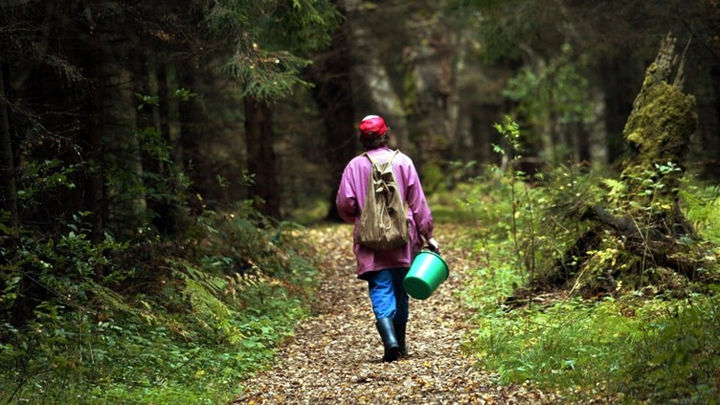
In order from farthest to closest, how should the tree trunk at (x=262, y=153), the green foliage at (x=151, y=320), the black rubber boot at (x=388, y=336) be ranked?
1. the tree trunk at (x=262, y=153)
2. the black rubber boot at (x=388, y=336)
3. the green foliage at (x=151, y=320)

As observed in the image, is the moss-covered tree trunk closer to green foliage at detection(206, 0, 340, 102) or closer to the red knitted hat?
the red knitted hat

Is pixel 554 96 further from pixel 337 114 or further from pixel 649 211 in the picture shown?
pixel 649 211

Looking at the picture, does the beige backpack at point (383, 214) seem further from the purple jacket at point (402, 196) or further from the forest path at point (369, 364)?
the forest path at point (369, 364)

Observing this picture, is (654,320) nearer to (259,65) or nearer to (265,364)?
(265,364)

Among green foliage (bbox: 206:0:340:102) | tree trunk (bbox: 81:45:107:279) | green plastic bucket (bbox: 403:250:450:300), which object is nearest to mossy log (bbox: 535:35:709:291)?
green plastic bucket (bbox: 403:250:450:300)

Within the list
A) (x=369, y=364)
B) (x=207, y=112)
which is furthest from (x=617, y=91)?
(x=369, y=364)

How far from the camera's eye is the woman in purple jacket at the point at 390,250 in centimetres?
734

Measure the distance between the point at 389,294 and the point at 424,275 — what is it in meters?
0.45

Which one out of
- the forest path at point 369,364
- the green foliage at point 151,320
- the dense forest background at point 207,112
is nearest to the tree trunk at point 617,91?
the dense forest background at point 207,112

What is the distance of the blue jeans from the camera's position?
7.31 meters

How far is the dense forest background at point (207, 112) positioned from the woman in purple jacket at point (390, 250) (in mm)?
1452

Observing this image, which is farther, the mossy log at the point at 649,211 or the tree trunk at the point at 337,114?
the tree trunk at the point at 337,114

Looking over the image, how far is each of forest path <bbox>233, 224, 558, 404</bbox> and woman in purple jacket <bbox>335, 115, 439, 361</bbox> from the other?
46cm

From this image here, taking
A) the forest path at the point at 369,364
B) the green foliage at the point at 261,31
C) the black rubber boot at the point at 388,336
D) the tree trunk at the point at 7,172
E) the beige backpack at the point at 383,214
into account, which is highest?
the green foliage at the point at 261,31
